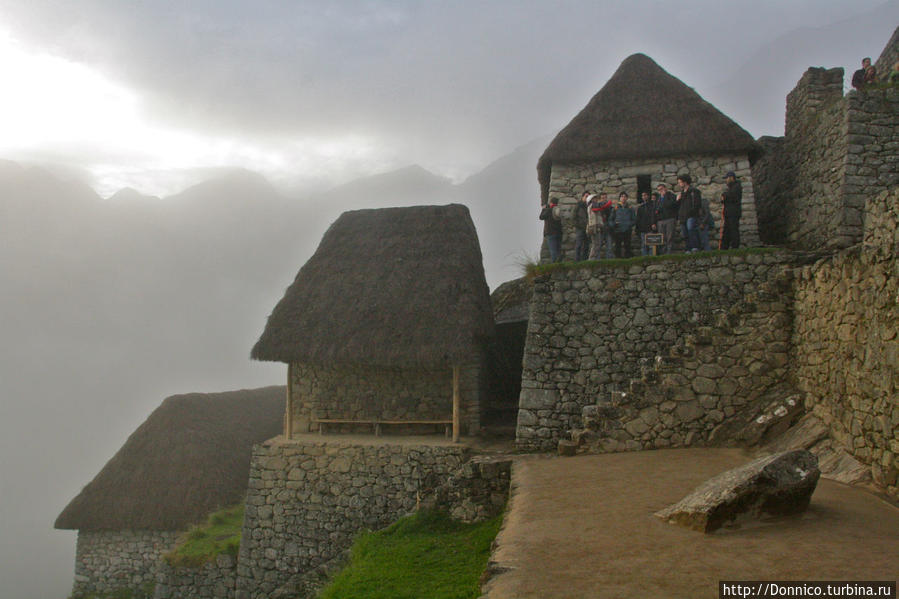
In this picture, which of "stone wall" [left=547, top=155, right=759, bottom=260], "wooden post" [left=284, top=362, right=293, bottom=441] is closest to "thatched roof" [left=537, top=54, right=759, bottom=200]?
"stone wall" [left=547, top=155, right=759, bottom=260]

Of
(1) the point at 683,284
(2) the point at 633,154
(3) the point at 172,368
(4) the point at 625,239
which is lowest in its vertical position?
(3) the point at 172,368

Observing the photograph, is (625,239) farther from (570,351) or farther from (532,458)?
(532,458)

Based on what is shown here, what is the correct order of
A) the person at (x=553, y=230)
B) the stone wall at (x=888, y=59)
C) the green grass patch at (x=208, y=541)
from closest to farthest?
1. the person at (x=553, y=230)
2. the green grass patch at (x=208, y=541)
3. the stone wall at (x=888, y=59)

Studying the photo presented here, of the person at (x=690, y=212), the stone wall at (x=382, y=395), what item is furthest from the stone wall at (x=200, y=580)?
the person at (x=690, y=212)

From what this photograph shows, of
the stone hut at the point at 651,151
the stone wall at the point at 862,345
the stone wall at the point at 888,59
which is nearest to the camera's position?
the stone wall at the point at 862,345

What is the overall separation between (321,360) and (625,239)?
20.1ft

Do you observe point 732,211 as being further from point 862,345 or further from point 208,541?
point 208,541

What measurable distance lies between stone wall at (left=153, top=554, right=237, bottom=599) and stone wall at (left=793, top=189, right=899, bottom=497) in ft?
35.2

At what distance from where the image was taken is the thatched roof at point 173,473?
1548cm

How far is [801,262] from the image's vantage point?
8859mm

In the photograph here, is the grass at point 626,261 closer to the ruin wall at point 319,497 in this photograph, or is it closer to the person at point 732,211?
the person at point 732,211

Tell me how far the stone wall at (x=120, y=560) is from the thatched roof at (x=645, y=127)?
12872mm

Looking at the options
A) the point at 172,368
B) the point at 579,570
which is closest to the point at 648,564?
the point at 579,570

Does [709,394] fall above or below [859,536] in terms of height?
above
